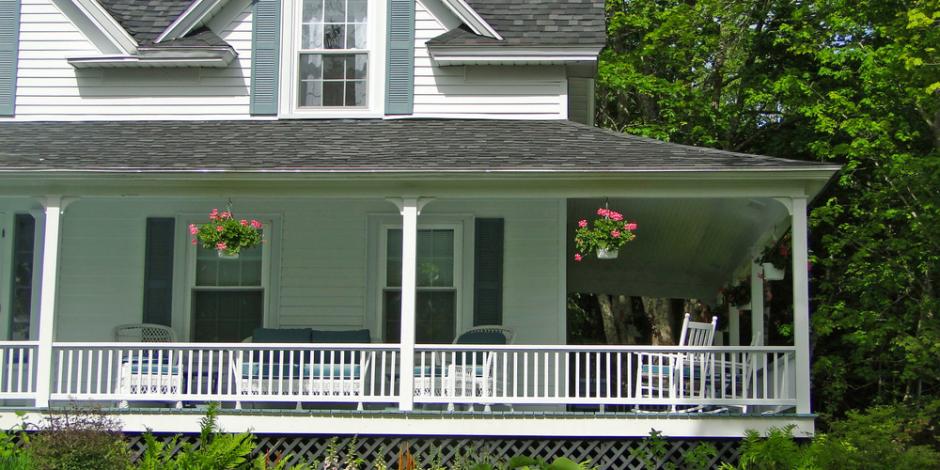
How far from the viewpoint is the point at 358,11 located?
1266cm

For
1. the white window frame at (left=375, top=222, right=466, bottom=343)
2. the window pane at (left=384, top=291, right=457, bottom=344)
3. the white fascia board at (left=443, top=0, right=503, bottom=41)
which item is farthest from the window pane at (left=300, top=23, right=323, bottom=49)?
the window pane at (left=384, top=291, right=457, bottom=344)

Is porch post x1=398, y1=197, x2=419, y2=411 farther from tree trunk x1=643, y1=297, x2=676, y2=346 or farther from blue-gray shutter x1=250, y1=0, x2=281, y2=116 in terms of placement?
tree trunk x1=643, y1=297, x2=676, y2=346

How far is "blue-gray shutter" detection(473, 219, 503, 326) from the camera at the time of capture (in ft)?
38.7

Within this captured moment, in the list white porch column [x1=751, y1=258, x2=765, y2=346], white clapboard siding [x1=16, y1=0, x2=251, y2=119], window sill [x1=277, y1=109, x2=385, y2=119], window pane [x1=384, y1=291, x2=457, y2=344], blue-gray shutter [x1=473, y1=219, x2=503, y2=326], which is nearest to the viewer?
blue-gray shutter [x1=473, y1=219, x2=503, y2=326]

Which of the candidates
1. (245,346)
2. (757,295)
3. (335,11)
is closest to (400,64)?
(335,11)

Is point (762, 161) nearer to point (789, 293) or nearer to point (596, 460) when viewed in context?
point (596, 460)

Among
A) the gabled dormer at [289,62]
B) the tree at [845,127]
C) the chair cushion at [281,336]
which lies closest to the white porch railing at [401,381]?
the chair cushion at [281,336]

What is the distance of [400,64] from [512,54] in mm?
1346

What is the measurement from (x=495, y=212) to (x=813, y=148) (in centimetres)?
703

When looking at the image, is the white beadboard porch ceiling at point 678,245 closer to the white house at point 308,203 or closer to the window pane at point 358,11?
the white house at point 308,203

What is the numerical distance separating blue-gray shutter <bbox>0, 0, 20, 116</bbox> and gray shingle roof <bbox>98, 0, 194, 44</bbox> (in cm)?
104

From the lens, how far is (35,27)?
12.7 metres

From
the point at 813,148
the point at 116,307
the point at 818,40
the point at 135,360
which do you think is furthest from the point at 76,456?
the point at 818,40

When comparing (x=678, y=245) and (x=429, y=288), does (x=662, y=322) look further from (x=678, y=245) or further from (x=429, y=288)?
(x=429, y=288)
